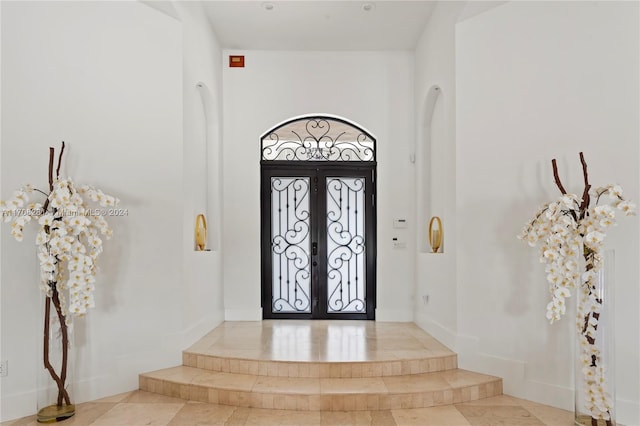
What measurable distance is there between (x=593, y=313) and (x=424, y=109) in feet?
10.8

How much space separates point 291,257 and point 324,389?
276 centimetres

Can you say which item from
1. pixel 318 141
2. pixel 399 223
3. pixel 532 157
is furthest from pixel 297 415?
pixel 318 141

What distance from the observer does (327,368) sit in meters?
4.23

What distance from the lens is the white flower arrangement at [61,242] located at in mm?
3438

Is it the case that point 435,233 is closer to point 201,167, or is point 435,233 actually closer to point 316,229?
point 316,229

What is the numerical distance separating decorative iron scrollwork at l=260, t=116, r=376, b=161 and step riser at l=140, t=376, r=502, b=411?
3.36m

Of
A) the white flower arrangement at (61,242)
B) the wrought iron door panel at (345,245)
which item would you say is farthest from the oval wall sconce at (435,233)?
the white flower arrangement at (61,242)

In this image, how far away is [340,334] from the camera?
5477 millimetres

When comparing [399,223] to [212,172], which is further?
[399,223]

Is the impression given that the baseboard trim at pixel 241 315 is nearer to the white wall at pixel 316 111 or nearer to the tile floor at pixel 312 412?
the white wall at pixel 316 111

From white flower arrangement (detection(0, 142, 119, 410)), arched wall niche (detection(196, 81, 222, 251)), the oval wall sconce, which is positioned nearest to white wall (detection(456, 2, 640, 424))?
the oval wall sconce

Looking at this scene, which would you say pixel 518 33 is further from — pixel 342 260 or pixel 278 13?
pixel 342 260

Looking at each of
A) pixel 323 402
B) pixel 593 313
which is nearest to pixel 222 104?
pixel 323 402

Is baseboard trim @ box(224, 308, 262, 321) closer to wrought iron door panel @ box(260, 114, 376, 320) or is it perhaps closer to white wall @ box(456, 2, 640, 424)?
wrought iron door panel @ box(260, 114, 376, 320)
